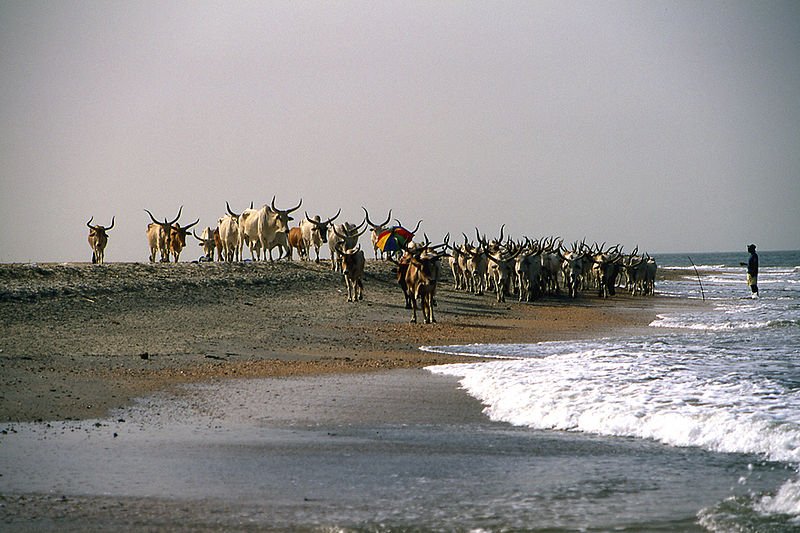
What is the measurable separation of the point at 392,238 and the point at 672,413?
118ft

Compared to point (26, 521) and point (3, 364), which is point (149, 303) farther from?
point (26, 521)

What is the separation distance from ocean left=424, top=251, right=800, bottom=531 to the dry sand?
2679mm

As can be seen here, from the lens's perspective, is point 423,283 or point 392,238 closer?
point 423,283

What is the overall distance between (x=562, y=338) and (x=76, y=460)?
1456cm

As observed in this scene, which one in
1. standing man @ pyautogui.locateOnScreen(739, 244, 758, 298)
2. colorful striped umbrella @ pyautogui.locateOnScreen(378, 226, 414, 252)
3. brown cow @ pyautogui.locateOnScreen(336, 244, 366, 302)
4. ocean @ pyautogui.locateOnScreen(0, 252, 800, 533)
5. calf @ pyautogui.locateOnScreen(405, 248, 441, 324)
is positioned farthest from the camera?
colorful striped umbrella @ pyautogui.locateOnScreen(378, 226, 414, 252)

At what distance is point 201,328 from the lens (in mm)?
19000

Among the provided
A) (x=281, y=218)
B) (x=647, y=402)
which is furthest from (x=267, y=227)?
(x=647, y=402)

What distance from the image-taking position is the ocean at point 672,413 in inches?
239

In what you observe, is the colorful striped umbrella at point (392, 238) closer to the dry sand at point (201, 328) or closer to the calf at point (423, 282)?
the dry sand at point (201, 328)

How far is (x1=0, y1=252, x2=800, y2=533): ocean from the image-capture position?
585cm

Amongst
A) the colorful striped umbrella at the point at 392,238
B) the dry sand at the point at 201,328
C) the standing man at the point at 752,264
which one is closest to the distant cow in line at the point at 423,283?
the dry sand at the point at 201,328

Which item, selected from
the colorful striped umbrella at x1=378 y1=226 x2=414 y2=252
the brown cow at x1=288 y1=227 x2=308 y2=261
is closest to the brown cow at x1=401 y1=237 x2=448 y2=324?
the brown cow at x1=288 y1=227 x2=308 y2=261

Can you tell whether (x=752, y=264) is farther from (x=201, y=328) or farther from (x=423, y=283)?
(x=201, y=328)

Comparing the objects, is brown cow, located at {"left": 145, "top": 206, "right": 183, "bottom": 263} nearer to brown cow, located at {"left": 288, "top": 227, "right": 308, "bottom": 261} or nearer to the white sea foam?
brown cow, located at {"left": 288, "top": 227, "right": 308, "bottom": 261}
